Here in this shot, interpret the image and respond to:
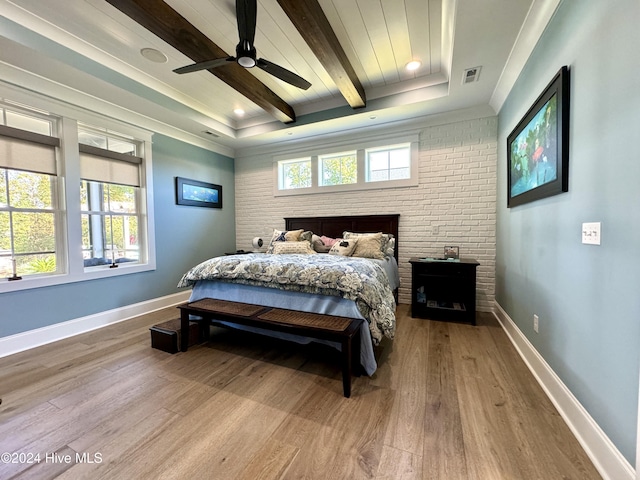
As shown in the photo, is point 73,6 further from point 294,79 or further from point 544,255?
point 544,255

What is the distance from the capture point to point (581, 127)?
55.9 inches

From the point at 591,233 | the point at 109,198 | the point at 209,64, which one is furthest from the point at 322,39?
the point at 109,198

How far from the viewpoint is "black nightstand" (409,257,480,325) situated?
9.86 ft

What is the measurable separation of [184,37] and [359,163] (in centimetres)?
267

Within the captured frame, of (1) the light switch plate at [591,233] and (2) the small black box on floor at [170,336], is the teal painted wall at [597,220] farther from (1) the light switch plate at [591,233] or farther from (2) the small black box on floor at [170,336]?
(2) the small black box on floor at [170,336]

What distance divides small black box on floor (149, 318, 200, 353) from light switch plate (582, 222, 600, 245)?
2.98 m

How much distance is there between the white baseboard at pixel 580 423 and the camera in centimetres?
109

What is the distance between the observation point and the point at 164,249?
3842mm

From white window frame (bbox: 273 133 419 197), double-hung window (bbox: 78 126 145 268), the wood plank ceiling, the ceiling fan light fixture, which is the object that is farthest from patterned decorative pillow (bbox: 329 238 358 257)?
double-hung window (bbox: 78 126 145 268)

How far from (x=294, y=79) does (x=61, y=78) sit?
2.26m

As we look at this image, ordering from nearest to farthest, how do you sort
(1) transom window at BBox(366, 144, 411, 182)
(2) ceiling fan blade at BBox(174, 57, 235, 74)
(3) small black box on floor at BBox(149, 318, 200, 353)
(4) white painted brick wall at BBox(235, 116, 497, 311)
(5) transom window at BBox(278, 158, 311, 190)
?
1. (2) ceiling fan blade at BBox(174, 57, 235, 74)
2. (3) small black box on floor at BBox(149, 318, 200, 353)
3. (4) white painted brick wall at BBox(235, 116, 497, 311)
4. (1) transom window at BBox(366, 144, 411, 182)
5. (5) transom window at BBox(278, 158, 311, 190)

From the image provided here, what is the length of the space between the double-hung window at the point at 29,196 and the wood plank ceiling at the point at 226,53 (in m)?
1.71

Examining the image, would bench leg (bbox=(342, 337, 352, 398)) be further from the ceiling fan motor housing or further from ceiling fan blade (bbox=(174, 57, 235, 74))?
ceiling fan blade (bbox=(174, 57, 235, 74))

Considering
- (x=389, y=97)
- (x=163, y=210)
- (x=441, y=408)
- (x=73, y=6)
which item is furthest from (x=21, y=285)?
(x=389, y=97)
